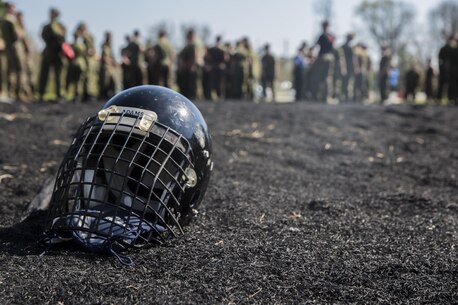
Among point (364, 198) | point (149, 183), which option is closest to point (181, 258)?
point (149, 183)

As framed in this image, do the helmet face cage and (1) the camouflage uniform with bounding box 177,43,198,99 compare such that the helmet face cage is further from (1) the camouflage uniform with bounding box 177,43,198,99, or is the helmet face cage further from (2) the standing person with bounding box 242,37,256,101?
(2) the standing person with bounding box 242,37,256,101

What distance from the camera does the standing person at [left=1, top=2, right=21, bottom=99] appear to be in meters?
12.0

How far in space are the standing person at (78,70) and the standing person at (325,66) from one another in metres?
6.16

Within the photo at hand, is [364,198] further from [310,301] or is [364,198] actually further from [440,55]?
[440,55]

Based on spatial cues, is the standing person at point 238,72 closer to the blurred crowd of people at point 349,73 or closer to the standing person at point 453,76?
the blurred crowd of people at point 349,73

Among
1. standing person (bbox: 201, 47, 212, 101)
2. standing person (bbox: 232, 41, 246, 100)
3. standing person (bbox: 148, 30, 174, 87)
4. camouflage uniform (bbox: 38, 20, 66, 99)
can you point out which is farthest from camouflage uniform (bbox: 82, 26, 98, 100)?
standing person (bbox: 232, 41, 246, 100)

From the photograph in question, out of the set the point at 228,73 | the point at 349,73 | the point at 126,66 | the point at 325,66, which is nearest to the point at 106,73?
the point at 126,66

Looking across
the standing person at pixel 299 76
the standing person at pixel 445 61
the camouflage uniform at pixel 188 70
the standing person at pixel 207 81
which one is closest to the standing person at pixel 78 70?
the camouflage uniform at pixel 188 70

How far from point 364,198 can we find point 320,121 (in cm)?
441

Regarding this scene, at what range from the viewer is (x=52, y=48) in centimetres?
1220

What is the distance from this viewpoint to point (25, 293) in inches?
98.3

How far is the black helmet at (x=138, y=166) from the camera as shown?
2982mm

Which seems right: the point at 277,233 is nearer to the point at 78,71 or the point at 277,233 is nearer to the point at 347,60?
the point at 78,71

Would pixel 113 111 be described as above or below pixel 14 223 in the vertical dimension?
above
